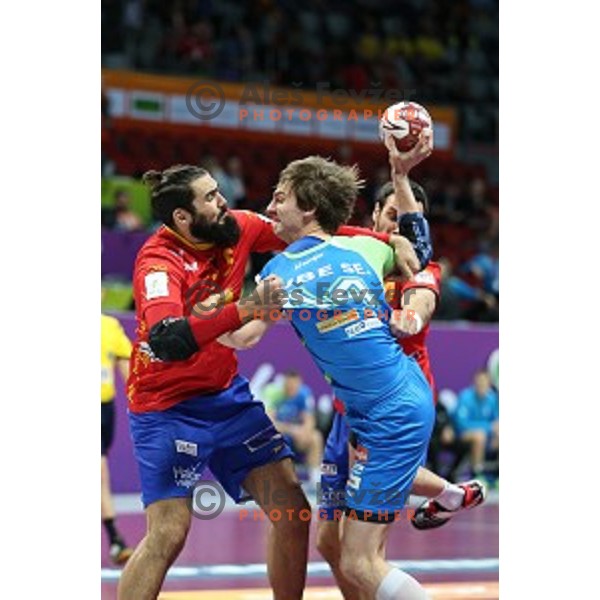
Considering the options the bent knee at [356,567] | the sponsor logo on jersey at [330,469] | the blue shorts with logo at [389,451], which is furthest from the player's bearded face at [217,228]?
the bent knee at [356,567]

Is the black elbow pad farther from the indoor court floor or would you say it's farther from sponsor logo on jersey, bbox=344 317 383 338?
the indoor court floor

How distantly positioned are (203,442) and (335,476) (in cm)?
79

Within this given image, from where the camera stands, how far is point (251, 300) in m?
5.73

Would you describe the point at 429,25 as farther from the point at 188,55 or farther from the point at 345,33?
the point at 188,55

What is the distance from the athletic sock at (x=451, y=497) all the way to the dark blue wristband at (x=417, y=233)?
156 cm

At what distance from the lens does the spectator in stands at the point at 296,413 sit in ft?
46.1

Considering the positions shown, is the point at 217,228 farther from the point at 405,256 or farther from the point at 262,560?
the point at 262,560

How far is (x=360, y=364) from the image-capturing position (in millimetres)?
5762

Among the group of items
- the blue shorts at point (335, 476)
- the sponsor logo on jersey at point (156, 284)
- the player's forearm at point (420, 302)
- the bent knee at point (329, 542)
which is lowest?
the bent knee at point (329, 542)

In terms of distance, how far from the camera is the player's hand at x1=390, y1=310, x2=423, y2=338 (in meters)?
5.93

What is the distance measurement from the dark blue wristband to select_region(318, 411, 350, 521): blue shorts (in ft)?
3.52

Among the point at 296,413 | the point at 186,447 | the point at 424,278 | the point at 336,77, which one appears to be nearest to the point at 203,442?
the point at 186,447

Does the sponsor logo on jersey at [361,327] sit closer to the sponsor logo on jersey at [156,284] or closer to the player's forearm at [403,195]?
the player's forearm at [403,195]
